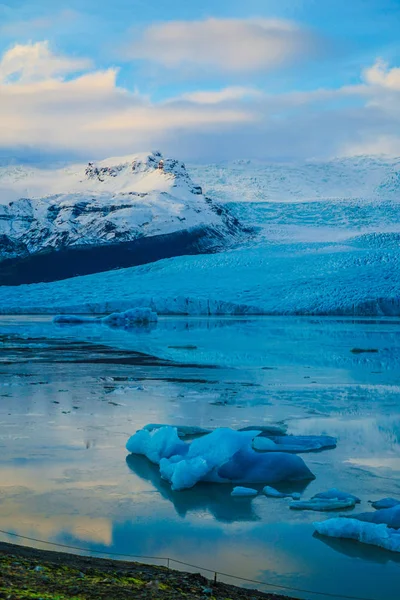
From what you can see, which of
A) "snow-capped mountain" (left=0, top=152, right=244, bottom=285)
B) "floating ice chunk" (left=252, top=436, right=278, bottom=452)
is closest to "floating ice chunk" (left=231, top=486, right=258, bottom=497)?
"floating ice chunk" (left=252, top=436, right=278, bottom=452)

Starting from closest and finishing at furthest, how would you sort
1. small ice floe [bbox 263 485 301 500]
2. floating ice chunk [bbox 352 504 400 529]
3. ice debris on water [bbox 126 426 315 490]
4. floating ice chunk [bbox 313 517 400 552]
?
floating ice chunk [bbox 313 517 400 552] → floating ice chunk [bbox 352 504 400 529] → small ice floe [bbox 263 485 301 500] → ice debris on water [bbox 126 426 315 490]

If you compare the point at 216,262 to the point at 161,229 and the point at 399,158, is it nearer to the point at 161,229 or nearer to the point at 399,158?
the point at 161,229

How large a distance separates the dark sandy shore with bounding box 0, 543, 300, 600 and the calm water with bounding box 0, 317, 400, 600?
0.37 metres

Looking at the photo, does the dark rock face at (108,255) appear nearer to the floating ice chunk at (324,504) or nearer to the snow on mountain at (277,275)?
the snow on mountain at (277,275)

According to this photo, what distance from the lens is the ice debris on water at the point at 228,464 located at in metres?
5.57

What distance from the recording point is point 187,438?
280 inches

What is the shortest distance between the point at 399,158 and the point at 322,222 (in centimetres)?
4475

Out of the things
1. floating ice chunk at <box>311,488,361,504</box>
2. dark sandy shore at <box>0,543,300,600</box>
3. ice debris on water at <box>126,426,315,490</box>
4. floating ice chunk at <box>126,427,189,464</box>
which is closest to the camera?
dark sandy shore at <box>0,543,300,600</box>

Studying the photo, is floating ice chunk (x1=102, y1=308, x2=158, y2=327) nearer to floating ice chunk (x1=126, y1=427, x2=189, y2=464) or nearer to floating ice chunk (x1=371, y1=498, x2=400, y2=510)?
floating ice chunk (x1=126, y1=427, x2=189, y2=464)

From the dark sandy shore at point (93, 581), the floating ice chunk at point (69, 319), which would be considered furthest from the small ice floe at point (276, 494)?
the floating ice chunk at point (69, 319)

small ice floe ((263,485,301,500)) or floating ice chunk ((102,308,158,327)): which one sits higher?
small ice floe ((263,485,301,500))

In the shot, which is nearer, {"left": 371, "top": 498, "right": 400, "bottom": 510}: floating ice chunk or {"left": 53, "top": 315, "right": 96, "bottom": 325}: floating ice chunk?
{"left": 371, "top": 498, "right": 400, "bottom": 510}: floating ice chunk

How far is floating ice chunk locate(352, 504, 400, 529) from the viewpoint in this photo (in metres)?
4.48

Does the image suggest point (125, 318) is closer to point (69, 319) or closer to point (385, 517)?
point (69, 319)
